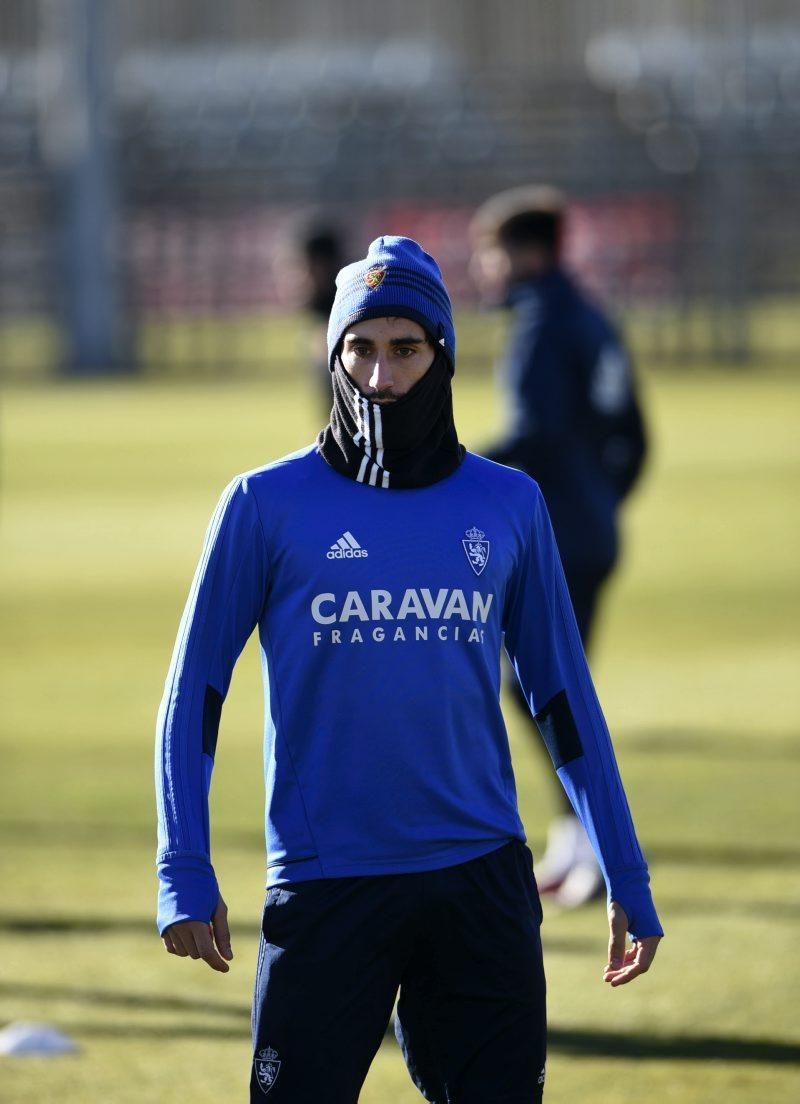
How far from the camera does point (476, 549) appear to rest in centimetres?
349

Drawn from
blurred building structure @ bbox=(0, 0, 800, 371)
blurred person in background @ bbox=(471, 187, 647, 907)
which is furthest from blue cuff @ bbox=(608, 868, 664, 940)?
blurred building structure @ bbox=(0, 0, 800, 371)

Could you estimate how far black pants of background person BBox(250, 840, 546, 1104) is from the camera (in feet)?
11.1

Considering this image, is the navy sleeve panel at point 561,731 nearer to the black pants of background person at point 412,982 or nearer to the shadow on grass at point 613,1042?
the black pants of background person at point 412,982

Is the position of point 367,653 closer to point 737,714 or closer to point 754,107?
point 737,714

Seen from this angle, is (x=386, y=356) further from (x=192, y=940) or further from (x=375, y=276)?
(x=192, y=940)

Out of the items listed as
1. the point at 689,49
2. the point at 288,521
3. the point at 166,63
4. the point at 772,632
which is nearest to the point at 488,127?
the point at 689,49

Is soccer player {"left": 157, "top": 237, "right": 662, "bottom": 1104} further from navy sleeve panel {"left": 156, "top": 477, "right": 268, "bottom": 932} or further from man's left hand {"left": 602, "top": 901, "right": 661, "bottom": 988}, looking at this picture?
man's left hand {"left": 602, "top": 901, "right": 661, "bottom": 988}

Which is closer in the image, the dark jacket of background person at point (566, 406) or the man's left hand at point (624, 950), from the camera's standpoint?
the man's left hand at point (624, 950)

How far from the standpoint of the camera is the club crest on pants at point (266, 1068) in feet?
11.1

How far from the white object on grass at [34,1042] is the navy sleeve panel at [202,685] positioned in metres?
2.28

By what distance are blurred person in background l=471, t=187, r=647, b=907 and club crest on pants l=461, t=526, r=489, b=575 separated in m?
3.28

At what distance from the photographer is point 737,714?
10.2m

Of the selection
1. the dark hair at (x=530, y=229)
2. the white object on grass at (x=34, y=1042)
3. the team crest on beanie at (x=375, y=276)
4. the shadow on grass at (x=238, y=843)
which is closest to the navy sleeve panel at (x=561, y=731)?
the team crest on beanie at (x=375, y=276)

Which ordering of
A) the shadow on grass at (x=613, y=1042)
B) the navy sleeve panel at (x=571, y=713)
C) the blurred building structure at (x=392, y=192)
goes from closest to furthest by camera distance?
the navy sleeve panel at (x=571, y=713)
the shadow on grass at (x=613, y=1042)
the blurred building structure at (x=392, y=192)
